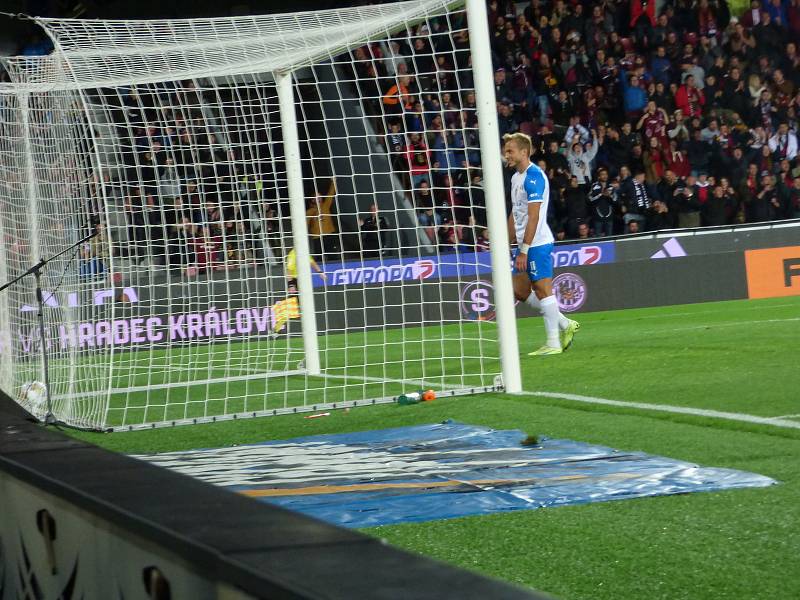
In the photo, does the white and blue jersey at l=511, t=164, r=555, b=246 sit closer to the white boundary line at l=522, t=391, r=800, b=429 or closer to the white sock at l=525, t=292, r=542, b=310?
the white sock at l=525, t=292, r=542, b=310

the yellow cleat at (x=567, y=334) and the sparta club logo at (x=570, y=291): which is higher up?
the sparta club logo at (x=570, y=291)

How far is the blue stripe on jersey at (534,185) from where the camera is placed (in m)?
10.2

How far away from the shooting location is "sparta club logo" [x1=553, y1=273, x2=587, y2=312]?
1728 cm

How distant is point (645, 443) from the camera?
18.2 feet

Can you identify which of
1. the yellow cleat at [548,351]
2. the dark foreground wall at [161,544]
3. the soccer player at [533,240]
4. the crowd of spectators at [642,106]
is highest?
the crowd of spectators at [642,106]

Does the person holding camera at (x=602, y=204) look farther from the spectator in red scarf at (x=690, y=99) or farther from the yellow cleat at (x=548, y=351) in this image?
the yellow cleat at (x=548, y=351)

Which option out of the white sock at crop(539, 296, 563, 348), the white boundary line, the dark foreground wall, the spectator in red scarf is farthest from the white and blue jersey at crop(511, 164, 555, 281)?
the spectator in red scarf

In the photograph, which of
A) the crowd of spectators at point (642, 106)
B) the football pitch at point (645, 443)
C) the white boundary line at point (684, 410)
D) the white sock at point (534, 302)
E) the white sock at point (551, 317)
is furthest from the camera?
the crowd of spectators at point (642, 106)

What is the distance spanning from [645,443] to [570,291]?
11823 millimetres

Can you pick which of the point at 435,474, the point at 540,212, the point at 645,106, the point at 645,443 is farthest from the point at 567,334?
the point at 645,106

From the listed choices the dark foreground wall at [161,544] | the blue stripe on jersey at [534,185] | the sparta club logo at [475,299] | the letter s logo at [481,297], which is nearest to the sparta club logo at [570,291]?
the sparta club logo at [475,299]

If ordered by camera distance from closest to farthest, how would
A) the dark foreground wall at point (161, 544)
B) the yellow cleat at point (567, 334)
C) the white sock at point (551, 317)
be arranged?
1. the dark foreground wall at point (161, 544)
2. the white sock at point (551, 317)
3. the yellow cleat at point (567, 334)

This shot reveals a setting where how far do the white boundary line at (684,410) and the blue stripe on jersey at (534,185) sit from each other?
2678 millimetres

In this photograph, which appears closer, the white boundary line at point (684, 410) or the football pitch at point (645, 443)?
the football pitch at point (645, 443)
